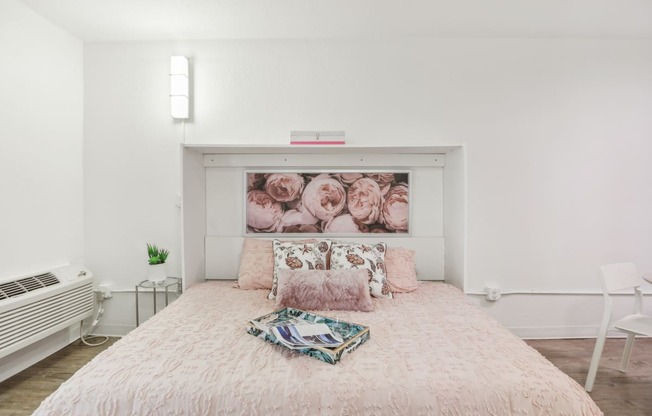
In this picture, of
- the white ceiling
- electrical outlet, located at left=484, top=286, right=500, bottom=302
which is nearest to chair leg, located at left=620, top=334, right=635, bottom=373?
electrical outlet, located at left=484, top=286, right=500, bottom=302

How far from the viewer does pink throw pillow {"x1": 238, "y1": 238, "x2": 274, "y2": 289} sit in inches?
92.1

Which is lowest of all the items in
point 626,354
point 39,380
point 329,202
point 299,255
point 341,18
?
point 39,380

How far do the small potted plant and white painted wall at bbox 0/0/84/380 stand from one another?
70cm

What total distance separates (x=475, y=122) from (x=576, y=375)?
1.93 m

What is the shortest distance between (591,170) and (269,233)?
2700 millimetres

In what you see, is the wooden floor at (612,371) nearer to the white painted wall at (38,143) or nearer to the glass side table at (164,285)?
the glass side table at (164,285)

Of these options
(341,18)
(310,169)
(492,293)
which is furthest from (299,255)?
(341,18)

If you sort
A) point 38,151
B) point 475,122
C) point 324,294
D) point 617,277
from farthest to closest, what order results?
1. point 475,122
2. point 38,151
3. point 617,277
4. point 324,294

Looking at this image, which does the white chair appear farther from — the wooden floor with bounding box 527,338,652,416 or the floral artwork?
the floral artwork

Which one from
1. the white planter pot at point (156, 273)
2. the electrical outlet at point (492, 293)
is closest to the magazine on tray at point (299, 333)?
the white planter pot at point (156, 273)

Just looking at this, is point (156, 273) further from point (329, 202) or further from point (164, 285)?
point (329, 202)

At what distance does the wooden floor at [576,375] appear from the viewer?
1837 millimetres

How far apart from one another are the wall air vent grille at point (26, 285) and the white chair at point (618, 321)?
360 centimetres

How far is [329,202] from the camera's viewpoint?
105 inches
